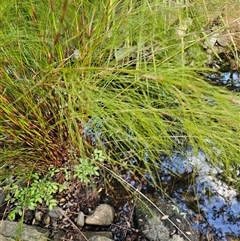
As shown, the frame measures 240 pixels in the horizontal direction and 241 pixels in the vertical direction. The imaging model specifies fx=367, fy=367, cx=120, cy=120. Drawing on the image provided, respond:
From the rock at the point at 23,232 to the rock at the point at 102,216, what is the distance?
14 centimetres

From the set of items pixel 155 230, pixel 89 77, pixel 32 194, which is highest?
pixel 89 77

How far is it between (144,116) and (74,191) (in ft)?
1.38

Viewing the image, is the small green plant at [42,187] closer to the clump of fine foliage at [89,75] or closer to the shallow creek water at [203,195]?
the clump of fine foliage at [89,75]

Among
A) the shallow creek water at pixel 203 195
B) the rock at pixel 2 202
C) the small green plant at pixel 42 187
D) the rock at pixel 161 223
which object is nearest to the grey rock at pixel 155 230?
the rock at pixel 161 223

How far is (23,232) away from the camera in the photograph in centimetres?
107

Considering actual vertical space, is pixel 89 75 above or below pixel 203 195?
above

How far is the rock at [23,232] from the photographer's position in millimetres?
1057

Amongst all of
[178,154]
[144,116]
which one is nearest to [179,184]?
[178,154]

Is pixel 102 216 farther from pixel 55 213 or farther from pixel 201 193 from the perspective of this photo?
pixel 201 193

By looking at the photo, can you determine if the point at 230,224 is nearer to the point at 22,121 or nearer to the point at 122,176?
the point at 122,176

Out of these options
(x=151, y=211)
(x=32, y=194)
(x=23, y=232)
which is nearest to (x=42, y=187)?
(x=32, y=194)

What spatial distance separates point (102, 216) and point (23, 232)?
0.79 feet

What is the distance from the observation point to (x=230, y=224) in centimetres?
119

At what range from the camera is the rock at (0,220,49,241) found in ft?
3.47
